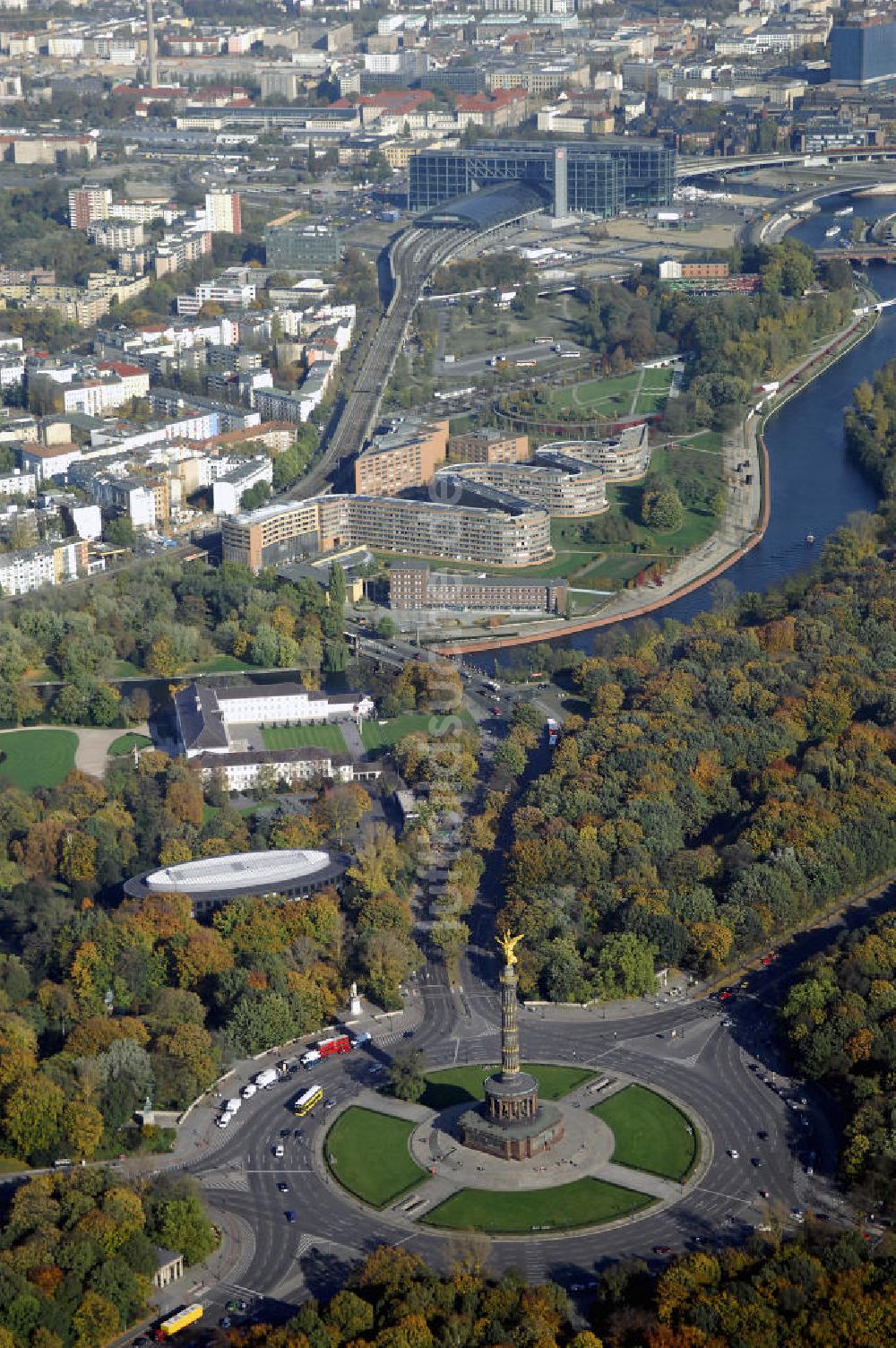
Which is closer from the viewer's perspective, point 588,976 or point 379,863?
point 588,976

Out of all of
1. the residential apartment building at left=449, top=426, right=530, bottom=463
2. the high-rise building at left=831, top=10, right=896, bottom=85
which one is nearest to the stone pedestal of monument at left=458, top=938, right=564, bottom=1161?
the residential apartment building at left=449, top=426, right=530, bottom=463

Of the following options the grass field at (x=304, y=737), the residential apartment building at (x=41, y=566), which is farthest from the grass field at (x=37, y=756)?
the residential apartment building at (x=41, y=566)

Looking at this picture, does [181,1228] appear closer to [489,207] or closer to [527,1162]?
[527,1162]

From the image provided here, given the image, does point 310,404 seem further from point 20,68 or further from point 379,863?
point 20,68

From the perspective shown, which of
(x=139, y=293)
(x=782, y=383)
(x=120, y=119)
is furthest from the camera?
(x=120, y=119)

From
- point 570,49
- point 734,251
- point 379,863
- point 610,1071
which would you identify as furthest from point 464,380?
point 570,49

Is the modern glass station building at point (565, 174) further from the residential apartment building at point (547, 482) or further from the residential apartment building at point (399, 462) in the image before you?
the residential apartment building at point (547, 482)
